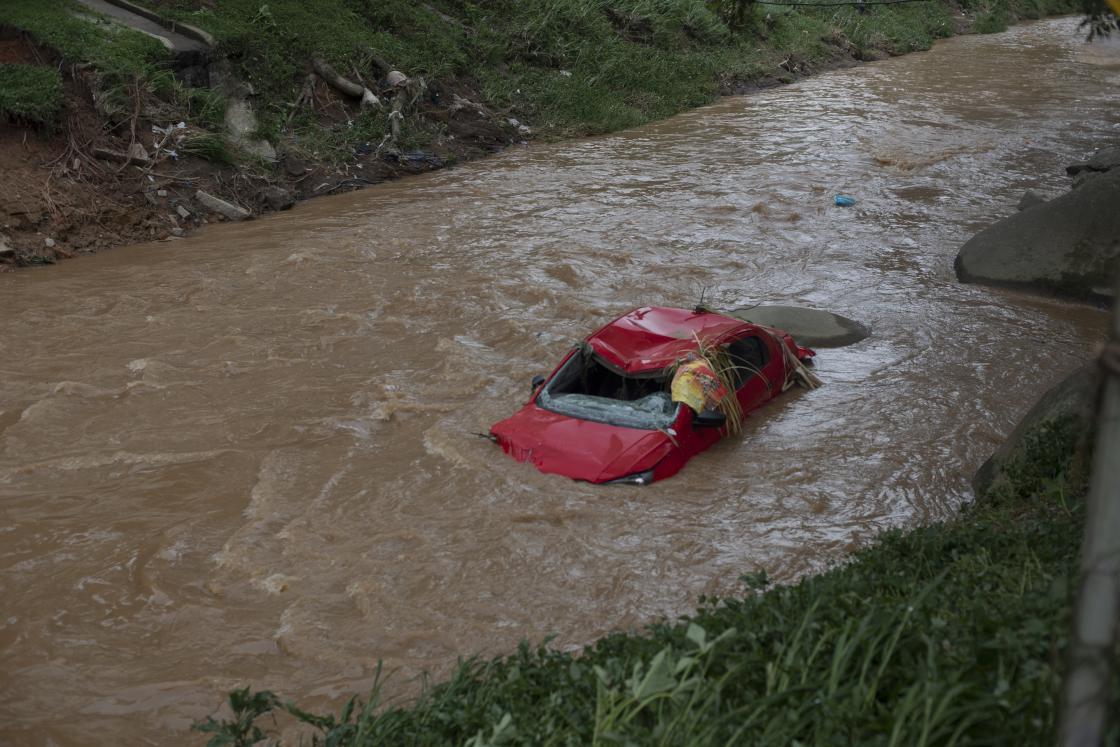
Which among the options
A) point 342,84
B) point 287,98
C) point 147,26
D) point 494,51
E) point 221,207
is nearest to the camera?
point 221,207

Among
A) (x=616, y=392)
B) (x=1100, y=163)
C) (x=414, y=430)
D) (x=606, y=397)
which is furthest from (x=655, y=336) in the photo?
(x=1100, y=163)

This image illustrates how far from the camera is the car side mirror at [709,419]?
8422 mm

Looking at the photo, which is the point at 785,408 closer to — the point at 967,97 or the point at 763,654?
the point at 763,654

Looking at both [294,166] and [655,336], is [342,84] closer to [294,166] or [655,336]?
[294,166]

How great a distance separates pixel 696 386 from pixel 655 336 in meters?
Result: 0.76

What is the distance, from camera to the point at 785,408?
9.88 meters

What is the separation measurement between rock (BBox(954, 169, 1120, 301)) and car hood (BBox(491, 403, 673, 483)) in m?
7.09

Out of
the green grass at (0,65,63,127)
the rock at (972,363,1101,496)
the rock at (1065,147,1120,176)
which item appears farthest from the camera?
the rock at (1065,147,1120,176)

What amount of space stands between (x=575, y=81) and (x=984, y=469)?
1814cm

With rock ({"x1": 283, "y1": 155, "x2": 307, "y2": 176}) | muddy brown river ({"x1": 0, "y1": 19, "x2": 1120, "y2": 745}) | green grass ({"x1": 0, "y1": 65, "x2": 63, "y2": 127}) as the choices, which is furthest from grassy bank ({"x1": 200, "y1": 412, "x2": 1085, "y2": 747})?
rock ({"x1": 283, "y1": 155, "x2": 307, "y2": 176})

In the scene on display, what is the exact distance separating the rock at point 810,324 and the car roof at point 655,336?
2.42m

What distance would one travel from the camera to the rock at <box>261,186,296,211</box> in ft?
55.1

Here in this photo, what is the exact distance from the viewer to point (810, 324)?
474 inches

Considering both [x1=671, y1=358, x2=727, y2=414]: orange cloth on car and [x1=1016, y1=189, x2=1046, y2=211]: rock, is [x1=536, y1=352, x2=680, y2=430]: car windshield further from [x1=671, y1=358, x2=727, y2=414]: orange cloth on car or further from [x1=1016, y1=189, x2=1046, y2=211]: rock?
[x1=1016, y1=189, x2=1046, y2=211]: rock
